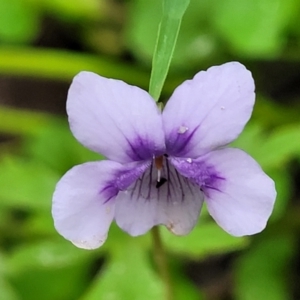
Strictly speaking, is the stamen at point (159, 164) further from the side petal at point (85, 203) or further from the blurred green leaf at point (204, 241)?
the blurred green leaf at point (204, 241)

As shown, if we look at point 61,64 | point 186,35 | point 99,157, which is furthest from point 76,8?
point 99,157

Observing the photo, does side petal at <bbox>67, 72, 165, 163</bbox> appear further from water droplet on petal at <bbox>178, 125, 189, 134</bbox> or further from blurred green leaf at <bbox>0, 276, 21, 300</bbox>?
blurred green leaf at <bbox>0, 276, 21, 300</bbox>

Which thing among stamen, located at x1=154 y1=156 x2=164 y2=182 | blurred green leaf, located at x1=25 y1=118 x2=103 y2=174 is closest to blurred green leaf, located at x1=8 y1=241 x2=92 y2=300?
blurred green leaf, located at x1=25 y1=118 x2=103 y2=174

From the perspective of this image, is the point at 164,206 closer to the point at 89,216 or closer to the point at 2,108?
the point at 89,216

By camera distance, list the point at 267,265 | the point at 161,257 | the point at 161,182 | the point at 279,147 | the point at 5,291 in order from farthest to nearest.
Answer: the point at 267,265 → the point at 5,291 → the point at 279,147 → the point at 161,257 → the point at 161,182

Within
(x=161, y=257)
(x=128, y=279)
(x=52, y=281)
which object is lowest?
(x=52, y=281)

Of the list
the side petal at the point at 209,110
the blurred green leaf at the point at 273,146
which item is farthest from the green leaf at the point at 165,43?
the blurred green leaf at the point at 273,146

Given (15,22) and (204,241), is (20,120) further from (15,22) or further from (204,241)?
(204,241)
